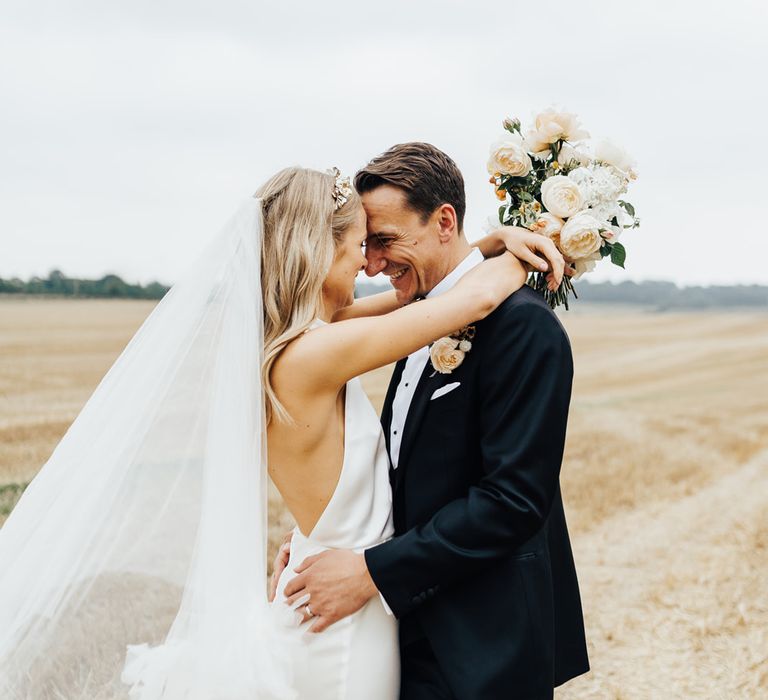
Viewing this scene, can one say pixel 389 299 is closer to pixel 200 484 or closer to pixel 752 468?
pixel 200 484

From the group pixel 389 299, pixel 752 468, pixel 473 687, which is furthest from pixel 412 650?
pixel 752 468

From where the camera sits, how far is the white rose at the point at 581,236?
3301 millimetres

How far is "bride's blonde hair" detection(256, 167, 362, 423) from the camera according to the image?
10.4ft

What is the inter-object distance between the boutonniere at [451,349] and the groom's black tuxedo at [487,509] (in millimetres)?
37

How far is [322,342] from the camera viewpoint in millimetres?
3025

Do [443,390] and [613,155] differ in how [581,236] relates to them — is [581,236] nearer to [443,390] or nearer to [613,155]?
[613,155]

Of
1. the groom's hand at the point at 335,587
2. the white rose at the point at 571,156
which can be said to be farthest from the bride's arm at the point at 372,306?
the groom's hand at the point at 335,587

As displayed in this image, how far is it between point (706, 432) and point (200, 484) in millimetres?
13513

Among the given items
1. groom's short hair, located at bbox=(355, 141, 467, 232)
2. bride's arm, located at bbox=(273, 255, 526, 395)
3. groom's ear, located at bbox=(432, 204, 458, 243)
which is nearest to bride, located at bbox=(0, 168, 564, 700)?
bride's arm, located at bbox=(273, 255, 526, 395)

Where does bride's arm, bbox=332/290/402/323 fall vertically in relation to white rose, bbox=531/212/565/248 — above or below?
below

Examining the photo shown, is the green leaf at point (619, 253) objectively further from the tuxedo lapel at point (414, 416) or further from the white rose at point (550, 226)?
the tuxedo lapel at point (414, 416)

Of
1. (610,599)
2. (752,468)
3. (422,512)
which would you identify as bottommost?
(752,468)

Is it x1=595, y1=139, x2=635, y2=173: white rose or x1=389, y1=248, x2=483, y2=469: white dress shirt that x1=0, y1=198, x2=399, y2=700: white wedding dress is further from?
x1=595, y1=139, x2=635, y2=173: white rose

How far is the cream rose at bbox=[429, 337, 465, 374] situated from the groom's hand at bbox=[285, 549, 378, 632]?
83 centimetres
